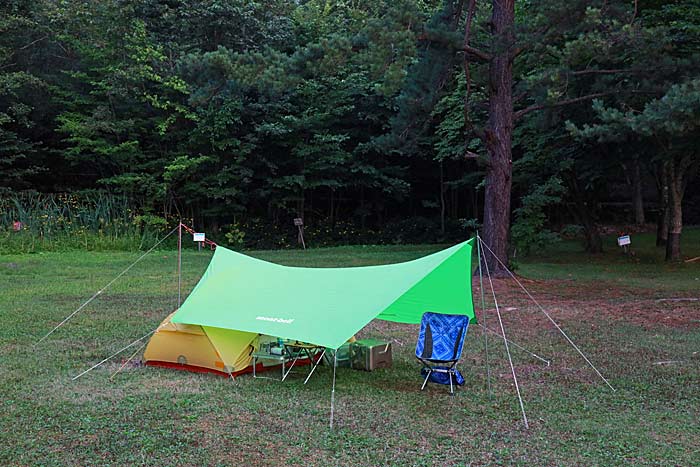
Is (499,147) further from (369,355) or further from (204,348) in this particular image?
(204,348)

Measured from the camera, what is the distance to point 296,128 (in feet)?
69.1

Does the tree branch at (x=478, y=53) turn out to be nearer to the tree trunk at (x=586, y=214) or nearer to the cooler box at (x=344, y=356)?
the tree trunk at (x=586, y=214)

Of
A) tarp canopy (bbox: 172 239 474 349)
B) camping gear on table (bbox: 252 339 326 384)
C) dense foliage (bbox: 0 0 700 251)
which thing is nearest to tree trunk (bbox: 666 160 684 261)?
dense foliage (bbox: 0 0 700 251)

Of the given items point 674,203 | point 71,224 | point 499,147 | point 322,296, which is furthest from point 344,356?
point 71,224

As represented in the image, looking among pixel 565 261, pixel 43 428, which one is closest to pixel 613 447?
pixel 43 428

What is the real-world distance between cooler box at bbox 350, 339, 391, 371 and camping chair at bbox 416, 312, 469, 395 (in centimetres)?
47

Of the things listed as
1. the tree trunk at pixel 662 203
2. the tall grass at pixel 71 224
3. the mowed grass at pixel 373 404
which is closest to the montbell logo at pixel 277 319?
the mowed grass at pixel 373 404

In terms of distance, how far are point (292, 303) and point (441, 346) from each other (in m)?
1.32

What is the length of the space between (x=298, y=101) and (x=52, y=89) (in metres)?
7.18

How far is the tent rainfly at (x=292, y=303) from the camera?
5.71m

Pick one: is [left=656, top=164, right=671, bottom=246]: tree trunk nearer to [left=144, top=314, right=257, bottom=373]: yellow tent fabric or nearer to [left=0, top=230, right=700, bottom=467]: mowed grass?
[left=0, top=230, right=700, bottom=467]: mowed grass

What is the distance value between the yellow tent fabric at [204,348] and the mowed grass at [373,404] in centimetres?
17

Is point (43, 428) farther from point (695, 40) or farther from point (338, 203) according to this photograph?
point (338, 203)

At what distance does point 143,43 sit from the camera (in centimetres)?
1994
